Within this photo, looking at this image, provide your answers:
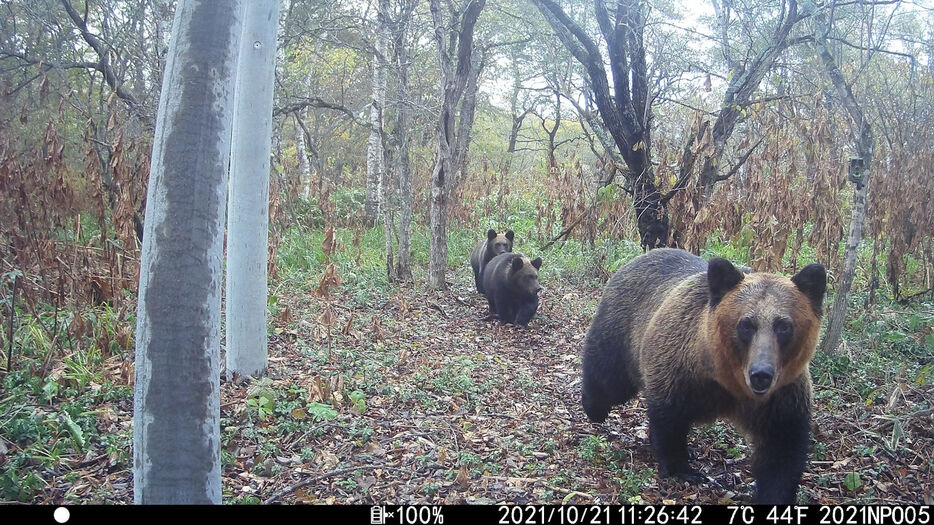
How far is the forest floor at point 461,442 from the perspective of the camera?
4.31m

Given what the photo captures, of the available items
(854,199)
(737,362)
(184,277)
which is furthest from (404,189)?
(184,277)

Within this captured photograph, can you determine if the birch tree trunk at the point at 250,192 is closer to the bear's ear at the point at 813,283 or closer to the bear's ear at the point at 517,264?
the bear's ear at the point at 813,283

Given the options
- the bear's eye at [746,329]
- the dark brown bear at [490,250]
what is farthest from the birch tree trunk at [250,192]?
the dark brown bear at [490,250]

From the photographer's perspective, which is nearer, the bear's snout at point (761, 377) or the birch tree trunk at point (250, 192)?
the bear's snout at point (761, 377)

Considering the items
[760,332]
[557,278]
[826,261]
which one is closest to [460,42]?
[557,278]

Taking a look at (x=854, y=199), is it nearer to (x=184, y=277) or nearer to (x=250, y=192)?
(x=250, y=192)

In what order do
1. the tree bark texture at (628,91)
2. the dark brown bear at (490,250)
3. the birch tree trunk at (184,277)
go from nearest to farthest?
the birch tree trunk at (184,277), the tree bark texture at (628,91), the dark brown bear at (490,250)

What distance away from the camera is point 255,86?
567 cm

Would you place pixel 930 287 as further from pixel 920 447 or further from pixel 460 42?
pixel 460 42

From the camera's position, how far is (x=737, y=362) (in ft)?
12.9

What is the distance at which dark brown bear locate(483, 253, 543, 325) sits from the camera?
33.1 ft

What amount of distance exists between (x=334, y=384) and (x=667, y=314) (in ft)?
10.3

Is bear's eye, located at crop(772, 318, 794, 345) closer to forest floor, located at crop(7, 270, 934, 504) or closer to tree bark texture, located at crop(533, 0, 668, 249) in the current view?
forest floor, located at crop(7, 270, 934, 504)

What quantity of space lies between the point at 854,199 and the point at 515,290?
521cm
